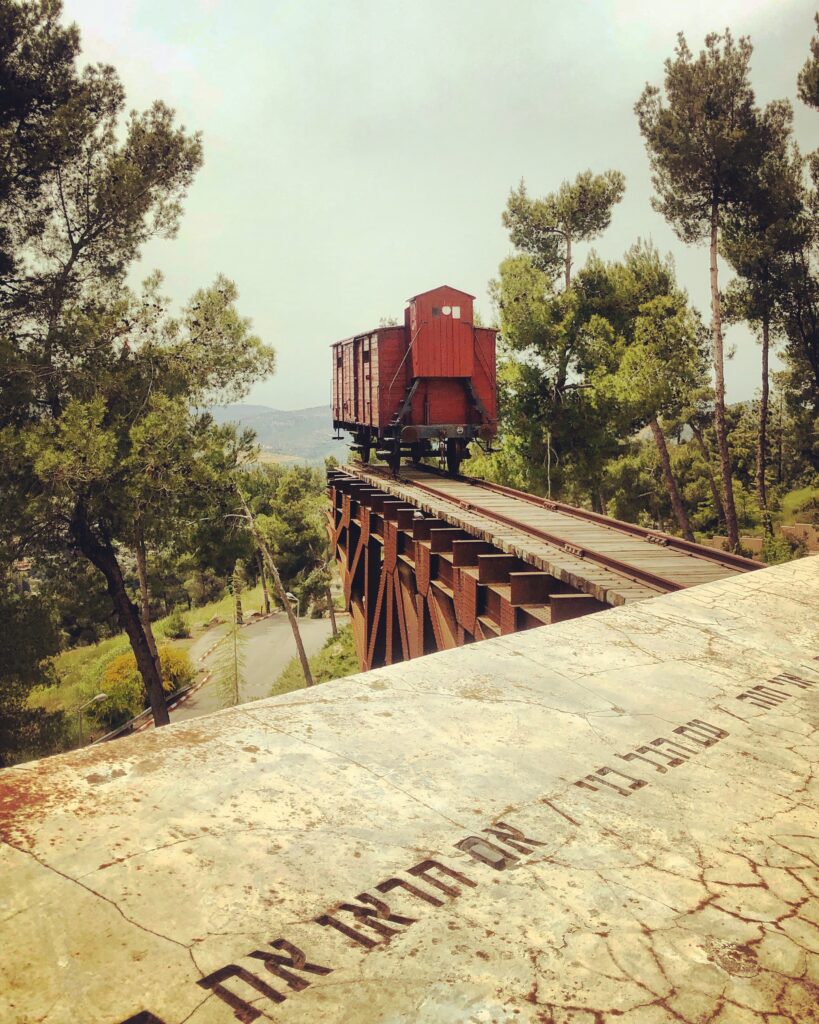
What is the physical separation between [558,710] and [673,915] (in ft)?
3.93

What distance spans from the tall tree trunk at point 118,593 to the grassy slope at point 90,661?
4079 mm

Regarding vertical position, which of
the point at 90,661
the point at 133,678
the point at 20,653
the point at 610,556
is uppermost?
the point at 610,556

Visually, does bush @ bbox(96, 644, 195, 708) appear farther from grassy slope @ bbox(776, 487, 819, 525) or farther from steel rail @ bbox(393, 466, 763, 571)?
grassy slope @ bbox(776, 487, 819, 525)

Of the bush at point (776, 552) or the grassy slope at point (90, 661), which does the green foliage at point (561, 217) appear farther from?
the grassy slope at point (90, 661)

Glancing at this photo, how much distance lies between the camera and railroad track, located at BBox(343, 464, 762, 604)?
18.1 feet

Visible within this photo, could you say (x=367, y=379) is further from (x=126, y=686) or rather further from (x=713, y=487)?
(x=713, y=487)

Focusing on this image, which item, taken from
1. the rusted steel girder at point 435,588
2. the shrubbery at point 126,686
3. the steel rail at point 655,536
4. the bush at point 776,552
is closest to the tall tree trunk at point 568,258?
the bush at point 776,552

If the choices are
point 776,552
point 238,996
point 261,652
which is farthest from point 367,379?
point 261,652

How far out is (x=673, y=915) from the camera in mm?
1604

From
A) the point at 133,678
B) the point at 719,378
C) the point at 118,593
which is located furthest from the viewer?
the point at 133,678

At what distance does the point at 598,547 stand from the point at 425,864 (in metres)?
5.73

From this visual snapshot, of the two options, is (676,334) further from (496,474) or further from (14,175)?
(14,175)

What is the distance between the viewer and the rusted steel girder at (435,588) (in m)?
5.95

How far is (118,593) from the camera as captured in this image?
16.4 meters
